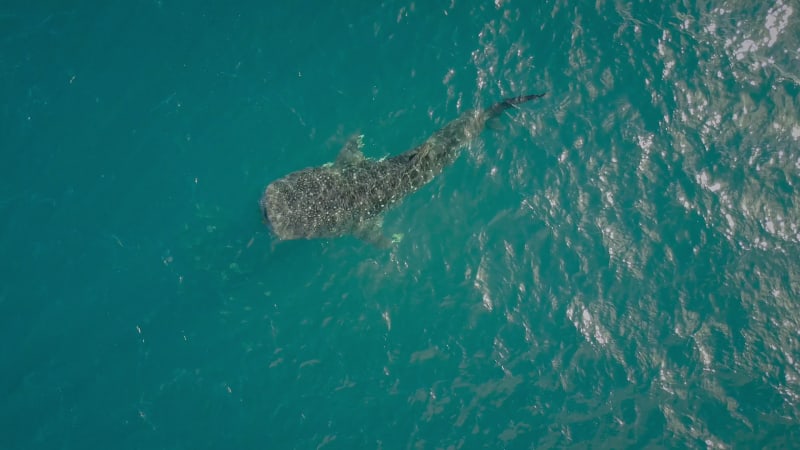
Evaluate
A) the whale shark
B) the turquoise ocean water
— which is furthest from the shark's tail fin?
the turquoise ocean water

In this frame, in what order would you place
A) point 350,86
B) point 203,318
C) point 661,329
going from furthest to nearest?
1. point 350,86
2. point 203,318
3. point 661,329

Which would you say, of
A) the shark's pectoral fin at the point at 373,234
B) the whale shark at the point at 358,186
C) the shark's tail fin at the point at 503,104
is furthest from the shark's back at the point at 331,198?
the shark's tail fin at the point at 503,104

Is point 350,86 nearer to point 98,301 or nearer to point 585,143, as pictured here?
point 585,143

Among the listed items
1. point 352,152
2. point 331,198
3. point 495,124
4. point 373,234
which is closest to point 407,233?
point 373,234

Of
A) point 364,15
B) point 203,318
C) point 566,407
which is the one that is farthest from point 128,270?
point 566,407

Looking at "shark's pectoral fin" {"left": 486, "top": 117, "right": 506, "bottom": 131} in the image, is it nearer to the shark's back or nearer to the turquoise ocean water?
the turquoise ocean water

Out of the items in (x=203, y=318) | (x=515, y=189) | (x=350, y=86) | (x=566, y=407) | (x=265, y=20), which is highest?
(x=265, y=20)

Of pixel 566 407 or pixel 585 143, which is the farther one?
pixel 585 143

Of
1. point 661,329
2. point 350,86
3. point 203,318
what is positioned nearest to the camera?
point 661,329
